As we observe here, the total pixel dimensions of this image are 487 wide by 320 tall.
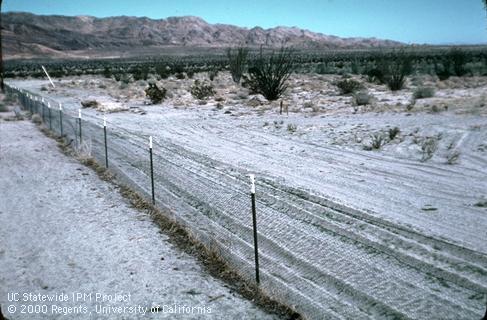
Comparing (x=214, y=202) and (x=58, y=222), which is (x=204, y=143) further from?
(x=58, y=222)

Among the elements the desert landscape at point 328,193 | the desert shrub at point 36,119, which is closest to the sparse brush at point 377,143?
the desert landscape at point 328,193

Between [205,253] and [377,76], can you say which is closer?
[205,253]

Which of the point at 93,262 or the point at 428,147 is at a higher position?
the point at 428,147

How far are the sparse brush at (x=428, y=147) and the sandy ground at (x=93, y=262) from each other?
8.52 metres

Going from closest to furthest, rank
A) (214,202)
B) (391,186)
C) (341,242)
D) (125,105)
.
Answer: (341,242), (214,202), (391,186), (125,105)

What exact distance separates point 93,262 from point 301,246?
3.42 metres

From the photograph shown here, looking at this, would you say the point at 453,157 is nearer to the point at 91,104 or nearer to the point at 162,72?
the point at 91,104

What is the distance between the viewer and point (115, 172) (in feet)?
43.3

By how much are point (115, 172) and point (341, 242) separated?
26.1 ft

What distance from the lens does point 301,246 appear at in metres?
7.46

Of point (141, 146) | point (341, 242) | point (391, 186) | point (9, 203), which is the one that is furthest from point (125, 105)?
point (341, 242)

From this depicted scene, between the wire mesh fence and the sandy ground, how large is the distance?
69 centimetres

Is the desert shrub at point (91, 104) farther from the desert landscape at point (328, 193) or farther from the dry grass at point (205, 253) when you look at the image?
the dry grass at point (205, 253)

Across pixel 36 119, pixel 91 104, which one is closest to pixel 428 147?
pixel 36 119
